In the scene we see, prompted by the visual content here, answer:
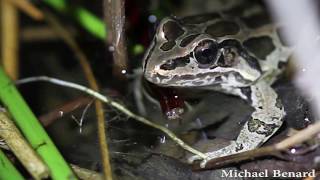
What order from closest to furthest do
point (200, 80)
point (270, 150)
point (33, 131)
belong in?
point (270, 150) → point (33, 131) → point (200, 80)

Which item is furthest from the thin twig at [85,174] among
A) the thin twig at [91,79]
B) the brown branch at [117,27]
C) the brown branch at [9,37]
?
Result: the brown branch at [9,37]

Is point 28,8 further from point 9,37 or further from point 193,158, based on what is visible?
point 193,158

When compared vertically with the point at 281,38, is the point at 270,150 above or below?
below

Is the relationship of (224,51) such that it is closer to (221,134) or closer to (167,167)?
(221,134)

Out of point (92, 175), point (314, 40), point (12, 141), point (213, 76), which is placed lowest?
point (92, 175)

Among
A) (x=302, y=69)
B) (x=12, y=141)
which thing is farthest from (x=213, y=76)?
(x=12, y=141)

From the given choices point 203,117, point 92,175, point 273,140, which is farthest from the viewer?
point 203,117

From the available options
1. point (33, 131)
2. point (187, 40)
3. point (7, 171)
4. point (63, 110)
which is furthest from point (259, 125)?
point (7, 171)

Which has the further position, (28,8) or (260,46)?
(28,8)

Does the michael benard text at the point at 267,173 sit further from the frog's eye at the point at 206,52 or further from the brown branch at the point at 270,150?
the frog's eye at the point at 206,52
